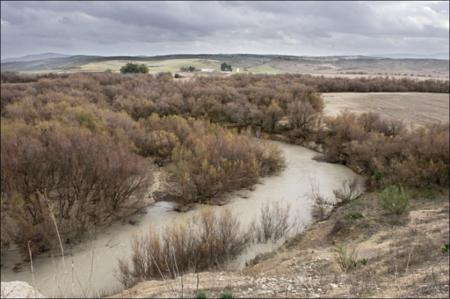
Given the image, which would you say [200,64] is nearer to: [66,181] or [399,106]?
[399,106]

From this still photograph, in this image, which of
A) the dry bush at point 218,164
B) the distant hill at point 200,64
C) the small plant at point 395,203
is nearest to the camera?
the small plant at point 395,203

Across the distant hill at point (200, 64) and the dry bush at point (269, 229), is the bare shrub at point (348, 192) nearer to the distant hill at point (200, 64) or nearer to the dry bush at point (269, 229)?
the dry bush at point (269, 229)

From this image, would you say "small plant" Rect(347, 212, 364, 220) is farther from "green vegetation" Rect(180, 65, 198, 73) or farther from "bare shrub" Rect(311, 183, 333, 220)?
"green vegetation" Rect(180, 65, 198, 73)

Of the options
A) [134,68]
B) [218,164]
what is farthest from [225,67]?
[218,164]

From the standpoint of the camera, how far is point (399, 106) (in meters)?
35.8

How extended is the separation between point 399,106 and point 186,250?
108 ft

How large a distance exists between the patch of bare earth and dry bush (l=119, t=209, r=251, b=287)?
0.65 metres

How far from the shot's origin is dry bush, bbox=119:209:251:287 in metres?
8.34

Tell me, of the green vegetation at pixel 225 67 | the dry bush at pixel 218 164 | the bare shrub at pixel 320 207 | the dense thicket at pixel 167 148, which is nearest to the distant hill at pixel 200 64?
the green vegetation at pixel 225 67

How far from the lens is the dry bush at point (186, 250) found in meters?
8.34

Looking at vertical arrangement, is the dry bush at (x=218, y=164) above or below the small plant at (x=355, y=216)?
above

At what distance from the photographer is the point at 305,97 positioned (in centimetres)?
3006

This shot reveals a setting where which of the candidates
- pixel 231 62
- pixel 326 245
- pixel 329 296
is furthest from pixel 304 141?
pixel 231 62

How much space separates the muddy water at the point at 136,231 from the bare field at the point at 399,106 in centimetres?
1285
